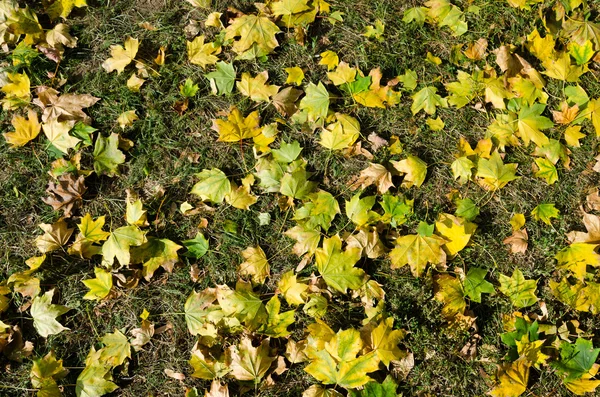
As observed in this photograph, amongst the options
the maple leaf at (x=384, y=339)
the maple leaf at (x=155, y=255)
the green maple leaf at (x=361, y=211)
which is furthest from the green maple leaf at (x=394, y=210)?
the maple leaf at (x=155, y=255)

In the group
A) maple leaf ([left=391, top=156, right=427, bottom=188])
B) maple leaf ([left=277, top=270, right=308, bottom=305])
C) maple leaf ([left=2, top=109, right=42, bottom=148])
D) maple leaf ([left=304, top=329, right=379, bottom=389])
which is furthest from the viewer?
maple leaf ([left=2, top=109, right=42, bottom=148])

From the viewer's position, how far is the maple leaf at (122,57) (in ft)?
10.8

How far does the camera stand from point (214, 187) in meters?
3.03

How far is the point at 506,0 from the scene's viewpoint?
3.43 metres

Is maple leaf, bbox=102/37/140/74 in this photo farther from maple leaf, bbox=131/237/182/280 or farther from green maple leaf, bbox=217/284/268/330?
green maple leaf, bbox=217/284/268/330

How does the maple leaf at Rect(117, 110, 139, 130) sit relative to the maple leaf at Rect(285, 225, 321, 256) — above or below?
above

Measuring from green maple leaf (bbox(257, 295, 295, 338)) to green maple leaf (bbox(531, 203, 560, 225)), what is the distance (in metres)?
1.42

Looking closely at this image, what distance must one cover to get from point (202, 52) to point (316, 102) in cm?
77

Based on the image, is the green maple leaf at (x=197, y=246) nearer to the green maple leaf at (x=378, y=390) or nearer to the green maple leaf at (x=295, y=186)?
the green maple leaf at (x=295, y=186)

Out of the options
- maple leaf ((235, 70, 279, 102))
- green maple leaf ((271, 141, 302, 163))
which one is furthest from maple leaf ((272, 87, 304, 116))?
green maple leaf ((271, 141, 302, 163))

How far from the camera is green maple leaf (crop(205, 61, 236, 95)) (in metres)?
3.25

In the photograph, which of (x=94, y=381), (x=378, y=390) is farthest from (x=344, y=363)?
(x=94, y=381)

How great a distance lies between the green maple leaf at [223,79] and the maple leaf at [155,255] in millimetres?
953

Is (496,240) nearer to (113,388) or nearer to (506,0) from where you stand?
(506,0)
